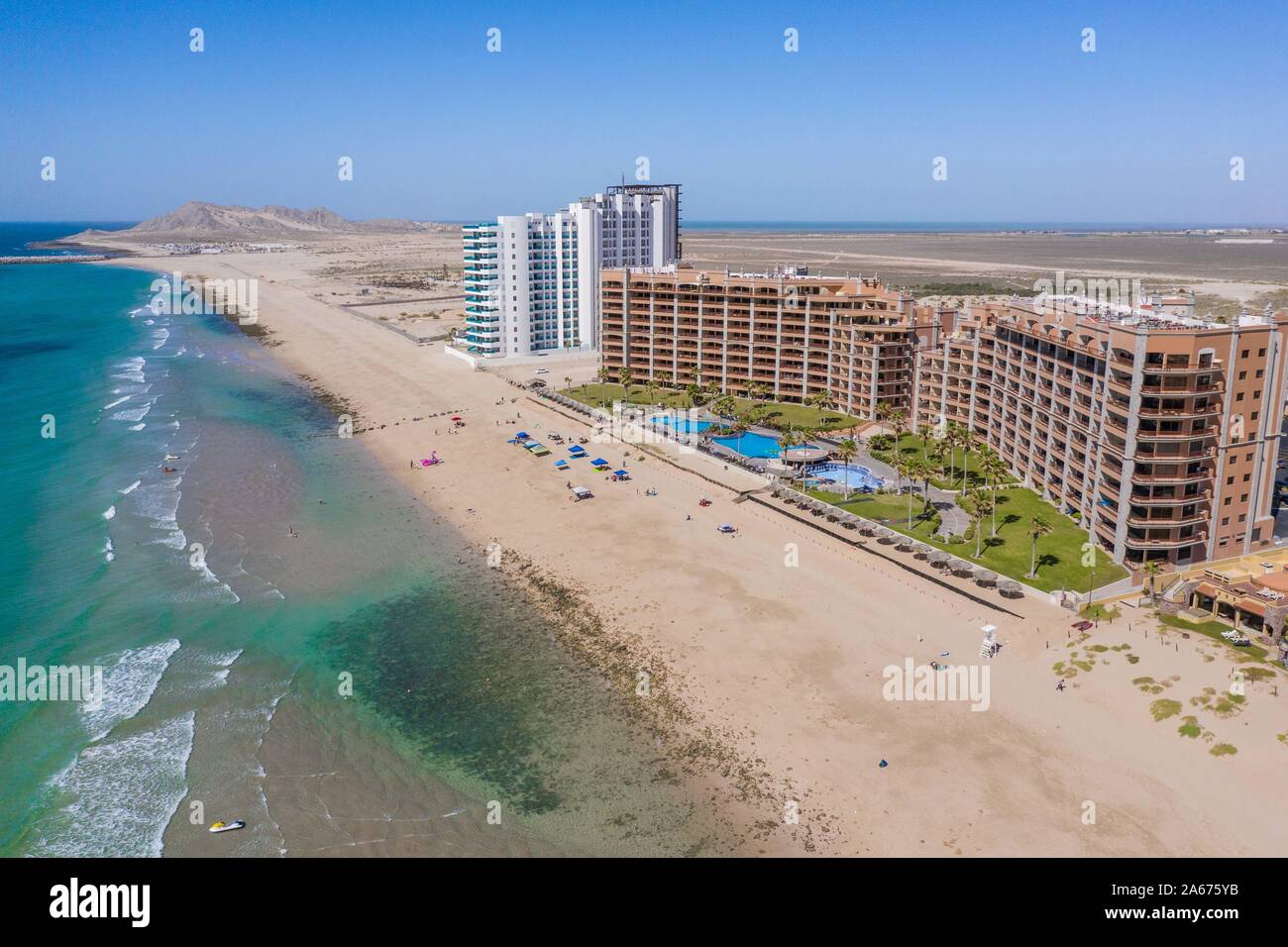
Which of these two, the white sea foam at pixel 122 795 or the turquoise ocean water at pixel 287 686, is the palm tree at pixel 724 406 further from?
the white sea foam at pixel 122 795

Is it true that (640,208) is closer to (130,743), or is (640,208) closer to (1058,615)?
(1058,615)

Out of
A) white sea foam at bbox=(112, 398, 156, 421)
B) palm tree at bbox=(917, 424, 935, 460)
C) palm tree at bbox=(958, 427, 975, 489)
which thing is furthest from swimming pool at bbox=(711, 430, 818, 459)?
white sea foam at bbox=(112, 398, 156, 421)

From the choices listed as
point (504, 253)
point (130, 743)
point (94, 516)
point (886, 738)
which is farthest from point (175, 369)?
point (886, 738)

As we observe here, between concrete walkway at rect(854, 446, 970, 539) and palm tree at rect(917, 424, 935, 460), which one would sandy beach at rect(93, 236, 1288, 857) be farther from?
palm tree at rect(917, 424, 935, 460)

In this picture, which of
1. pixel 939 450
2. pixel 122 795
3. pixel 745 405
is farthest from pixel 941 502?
pixel 122 795

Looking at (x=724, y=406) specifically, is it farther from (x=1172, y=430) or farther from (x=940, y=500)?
(x=1172, y=430)

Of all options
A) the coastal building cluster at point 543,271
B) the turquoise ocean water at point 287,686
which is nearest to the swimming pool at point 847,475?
the turquoise ocean water at point 287,686
